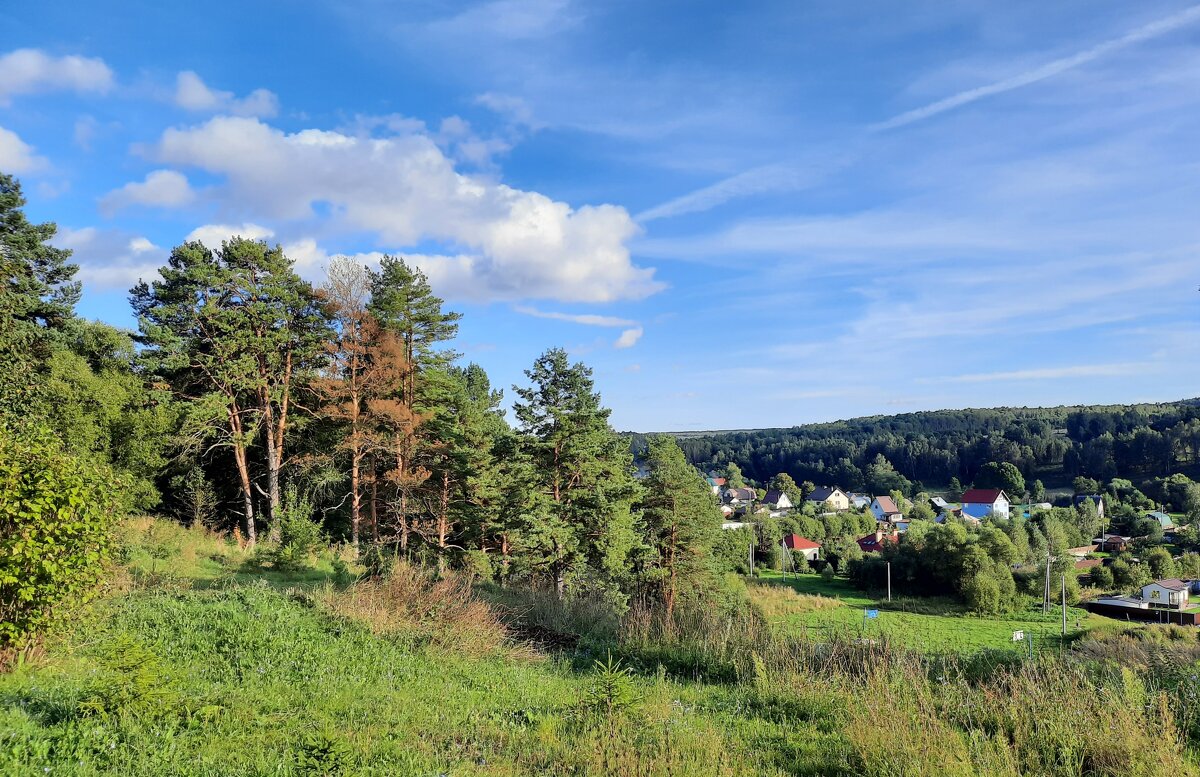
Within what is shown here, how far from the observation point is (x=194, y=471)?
2111 cm

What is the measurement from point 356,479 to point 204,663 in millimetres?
15618

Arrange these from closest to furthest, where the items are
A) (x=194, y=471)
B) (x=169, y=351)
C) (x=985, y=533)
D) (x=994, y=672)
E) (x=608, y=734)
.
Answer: (x=608, y=734) → (x=994, y=672) → (x=169, y=351) → (x=194, y=471) → (x=985, y=533)

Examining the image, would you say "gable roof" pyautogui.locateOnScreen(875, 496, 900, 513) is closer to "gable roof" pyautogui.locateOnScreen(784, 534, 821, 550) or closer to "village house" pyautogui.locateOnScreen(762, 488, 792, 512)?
"village house" pyautogui.locateOnScreen(762, 488, 792, 512)

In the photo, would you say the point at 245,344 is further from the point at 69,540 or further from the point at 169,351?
the point at 69,540

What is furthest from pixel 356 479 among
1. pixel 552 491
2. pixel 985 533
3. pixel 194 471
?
pixel 985 533

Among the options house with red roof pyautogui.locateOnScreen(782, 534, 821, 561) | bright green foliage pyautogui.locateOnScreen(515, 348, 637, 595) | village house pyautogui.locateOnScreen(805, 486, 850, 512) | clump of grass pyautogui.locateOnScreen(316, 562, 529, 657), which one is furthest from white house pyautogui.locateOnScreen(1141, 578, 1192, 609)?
village house pyautogui.locateOnScreen(805, 486, 850, 512)

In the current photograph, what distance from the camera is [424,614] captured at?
9.31 meters

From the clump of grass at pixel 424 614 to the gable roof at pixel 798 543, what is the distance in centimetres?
6391

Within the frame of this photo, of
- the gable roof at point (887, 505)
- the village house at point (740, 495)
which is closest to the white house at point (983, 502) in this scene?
the gable roof at point (887, 505)

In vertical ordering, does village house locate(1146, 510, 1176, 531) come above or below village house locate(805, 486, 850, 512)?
above

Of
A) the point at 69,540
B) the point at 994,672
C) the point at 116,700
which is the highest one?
the point at 69,540

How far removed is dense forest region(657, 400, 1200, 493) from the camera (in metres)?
104

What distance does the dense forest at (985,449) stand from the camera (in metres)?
104

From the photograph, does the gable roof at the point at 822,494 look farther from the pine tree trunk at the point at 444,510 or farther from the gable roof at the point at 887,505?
the pine tree trunk at the point at 444,510
